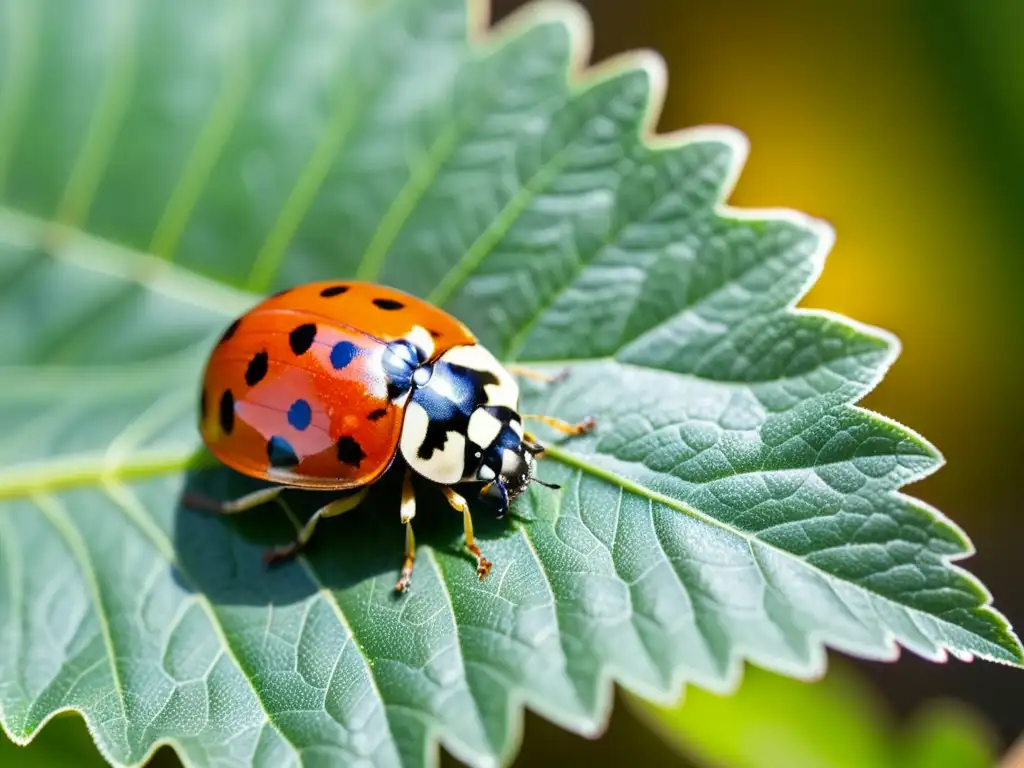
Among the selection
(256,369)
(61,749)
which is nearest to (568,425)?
(256,369)

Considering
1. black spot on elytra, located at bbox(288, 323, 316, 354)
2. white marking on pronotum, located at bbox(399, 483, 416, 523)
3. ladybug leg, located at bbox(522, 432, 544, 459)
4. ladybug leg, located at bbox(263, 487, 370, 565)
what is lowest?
ladybug leg, located at bbox(263, 487, 370, 565)

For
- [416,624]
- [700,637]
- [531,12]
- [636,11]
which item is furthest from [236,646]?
[636,11]

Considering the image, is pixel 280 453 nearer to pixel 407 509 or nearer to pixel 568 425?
pixel 407 509

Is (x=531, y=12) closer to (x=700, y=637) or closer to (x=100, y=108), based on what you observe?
(x=100, y=108)

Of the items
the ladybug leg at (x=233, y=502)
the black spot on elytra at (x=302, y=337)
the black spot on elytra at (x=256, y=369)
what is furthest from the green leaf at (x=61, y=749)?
the black spot on elytra at (x=302, y=337)

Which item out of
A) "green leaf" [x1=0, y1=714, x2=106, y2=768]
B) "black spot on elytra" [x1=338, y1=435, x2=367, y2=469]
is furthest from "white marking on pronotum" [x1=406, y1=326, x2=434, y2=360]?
"green leaf" [x1=0, y1=714, x2=106, y2=768]

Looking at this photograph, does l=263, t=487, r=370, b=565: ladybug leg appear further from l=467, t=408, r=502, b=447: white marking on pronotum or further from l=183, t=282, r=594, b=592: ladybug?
l=467, t=408, r=502, b=447: white marking on pronotum
